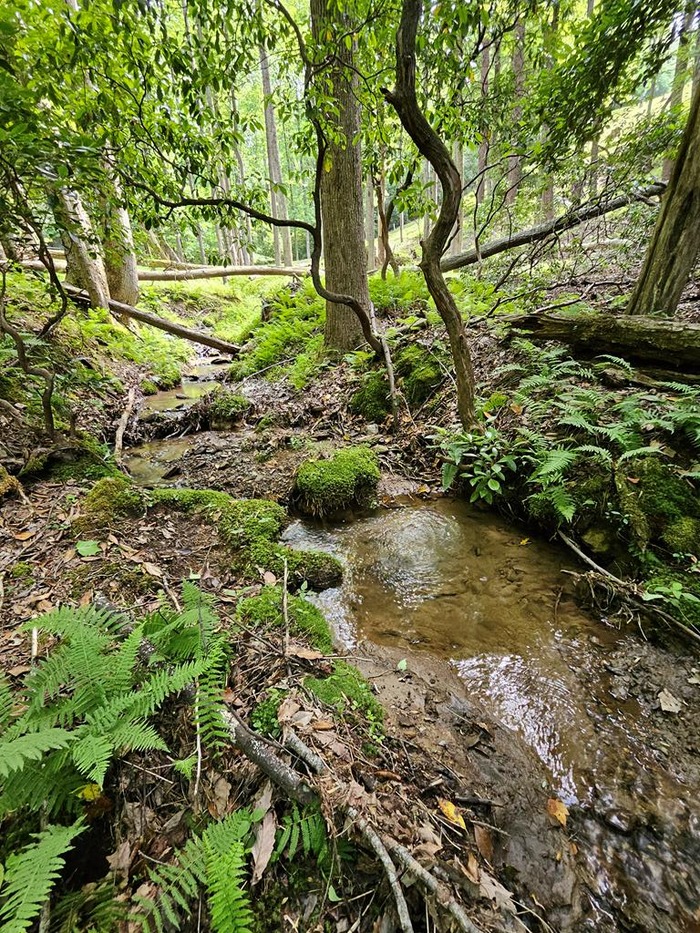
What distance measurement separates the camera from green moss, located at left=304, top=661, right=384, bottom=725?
2.12 metres

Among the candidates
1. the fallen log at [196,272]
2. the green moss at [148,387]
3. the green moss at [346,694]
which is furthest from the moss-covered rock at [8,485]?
the fallen log at [196,272]

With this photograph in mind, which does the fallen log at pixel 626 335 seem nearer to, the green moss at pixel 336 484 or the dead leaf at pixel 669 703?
the green moss at pixel 336 484

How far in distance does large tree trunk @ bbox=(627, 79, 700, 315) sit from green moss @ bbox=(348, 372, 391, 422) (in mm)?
3154

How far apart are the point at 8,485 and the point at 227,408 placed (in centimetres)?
308

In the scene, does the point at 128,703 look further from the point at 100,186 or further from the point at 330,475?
the point at 100,186

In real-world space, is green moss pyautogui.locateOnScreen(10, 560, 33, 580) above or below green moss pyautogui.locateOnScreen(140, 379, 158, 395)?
below

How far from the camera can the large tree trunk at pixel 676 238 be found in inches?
153

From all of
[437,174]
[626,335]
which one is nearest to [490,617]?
[626,335]

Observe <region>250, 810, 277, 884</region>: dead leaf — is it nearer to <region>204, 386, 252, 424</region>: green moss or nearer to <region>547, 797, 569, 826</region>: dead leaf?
<region>547, 797, 569, 826</region>: dead leaf

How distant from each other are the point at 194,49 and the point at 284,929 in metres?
5.50

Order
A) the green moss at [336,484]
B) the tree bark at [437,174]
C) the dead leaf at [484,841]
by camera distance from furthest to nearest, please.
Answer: the green moss at [336,484] → the tree bark at [437,174] → the dead leaf at [484,841]

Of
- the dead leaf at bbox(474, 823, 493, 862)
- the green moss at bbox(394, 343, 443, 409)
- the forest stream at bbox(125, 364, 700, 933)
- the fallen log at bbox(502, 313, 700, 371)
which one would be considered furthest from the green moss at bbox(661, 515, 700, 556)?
the green moss at bbox(394, 343, 443, 409)

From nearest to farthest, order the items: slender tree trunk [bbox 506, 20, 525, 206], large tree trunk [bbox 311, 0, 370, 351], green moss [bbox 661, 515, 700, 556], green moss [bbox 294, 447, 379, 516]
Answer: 1. green moss [bbox 661, 515, 700, 556]
2. green moss [bbox 294, 447, 379, 516]
3. slender tree trunk [bbox 506, 20, 525, 206]
4. large tree trunk [bbox 311, 0, 370, 351]

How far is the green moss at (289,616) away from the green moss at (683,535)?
2.63 meters
